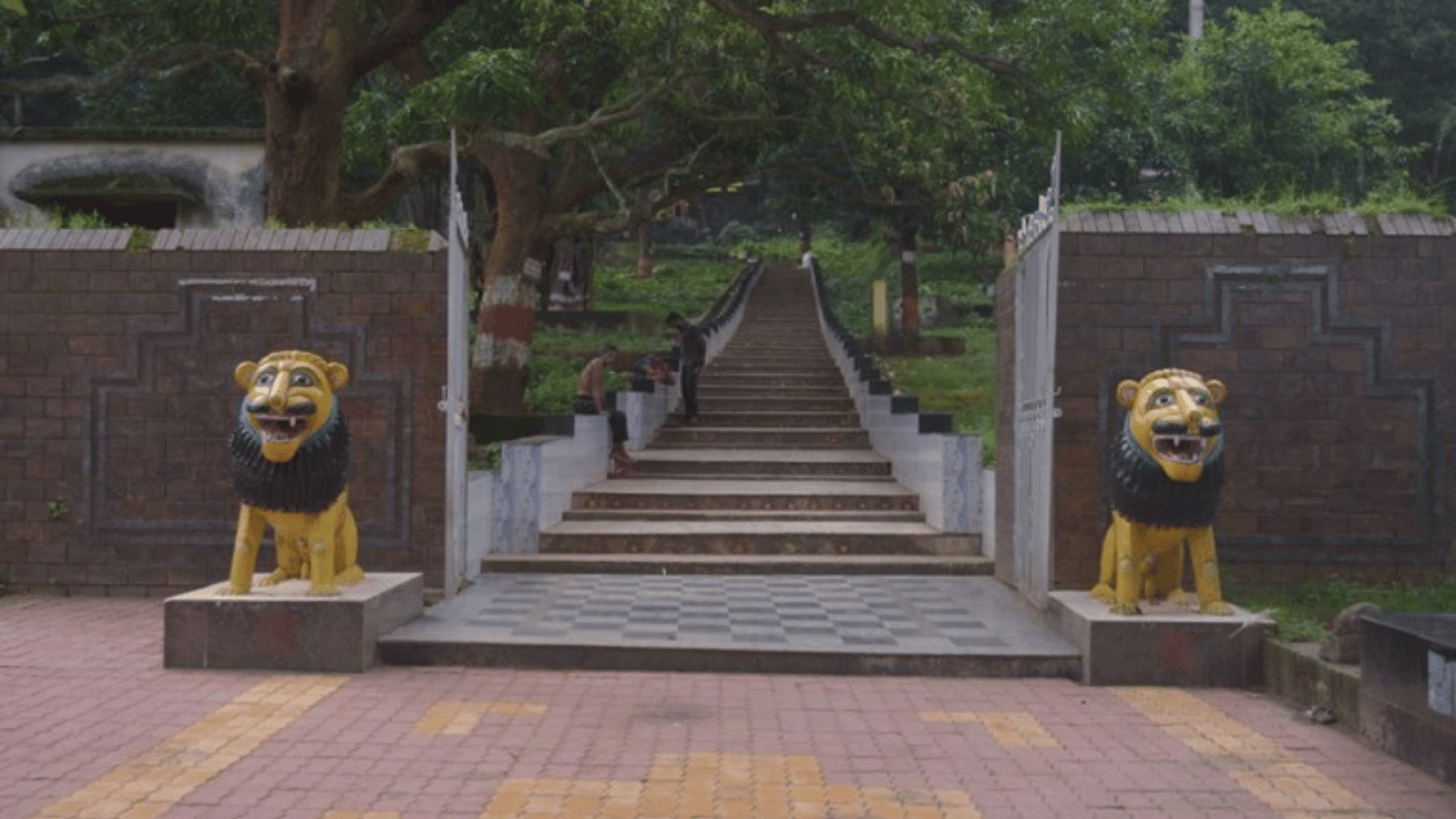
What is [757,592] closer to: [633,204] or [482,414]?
[482,414]

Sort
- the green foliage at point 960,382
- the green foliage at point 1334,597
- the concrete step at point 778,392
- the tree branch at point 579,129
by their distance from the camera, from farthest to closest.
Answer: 1. the concrete step at point 778,392
2. the green foliage at point 960,382
3. the tree branch at point 579,129
4. the green foliage at point 1334,597

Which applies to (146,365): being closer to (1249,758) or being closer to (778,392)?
(1249,758)

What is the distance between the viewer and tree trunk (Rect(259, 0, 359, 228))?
11312mm

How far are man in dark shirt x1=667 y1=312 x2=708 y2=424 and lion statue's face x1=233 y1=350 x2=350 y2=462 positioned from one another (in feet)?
31.7

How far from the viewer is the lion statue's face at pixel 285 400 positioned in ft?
23.5

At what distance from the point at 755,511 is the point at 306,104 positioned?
5.07 metres

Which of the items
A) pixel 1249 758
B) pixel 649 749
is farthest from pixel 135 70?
pixel 1249 758

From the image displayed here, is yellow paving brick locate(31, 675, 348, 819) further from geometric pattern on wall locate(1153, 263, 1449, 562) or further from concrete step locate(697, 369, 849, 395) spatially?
concrete step locate(697, 369, 849, 395)

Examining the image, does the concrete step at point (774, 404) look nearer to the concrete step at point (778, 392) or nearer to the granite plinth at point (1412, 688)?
the concrete step at point (778, 392)

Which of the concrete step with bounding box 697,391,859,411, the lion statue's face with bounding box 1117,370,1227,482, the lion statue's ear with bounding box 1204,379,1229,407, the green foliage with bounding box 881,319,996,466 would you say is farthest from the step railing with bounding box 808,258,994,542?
the lion statue's face with bounding box 1117,370,1227,482

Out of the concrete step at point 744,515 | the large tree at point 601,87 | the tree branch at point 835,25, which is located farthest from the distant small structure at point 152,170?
the tree branch at point 835,25

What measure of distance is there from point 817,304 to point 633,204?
1193cm

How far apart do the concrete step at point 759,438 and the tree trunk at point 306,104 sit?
18.3 feet

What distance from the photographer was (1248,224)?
8.84m
